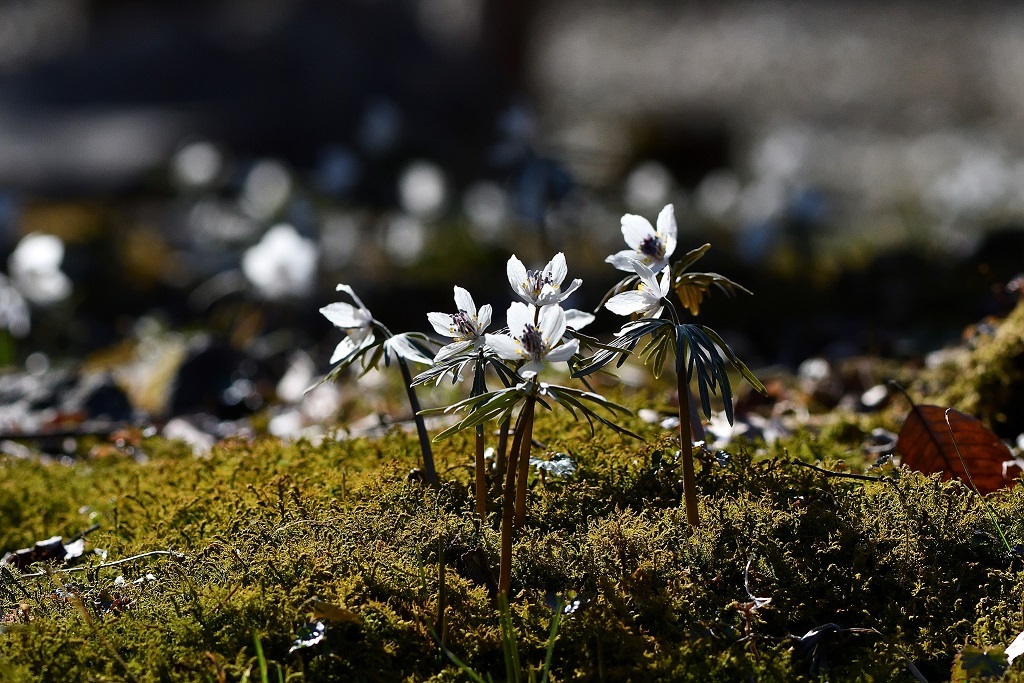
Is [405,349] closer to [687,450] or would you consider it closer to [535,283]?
[535,283]

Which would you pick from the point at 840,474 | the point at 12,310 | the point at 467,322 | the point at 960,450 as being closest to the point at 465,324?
the point at 467,322

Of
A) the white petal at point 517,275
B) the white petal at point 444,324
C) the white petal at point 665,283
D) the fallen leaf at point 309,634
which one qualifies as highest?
the white petal at point 517,275

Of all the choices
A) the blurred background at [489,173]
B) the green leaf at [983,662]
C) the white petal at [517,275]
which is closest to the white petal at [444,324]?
the white petal at [517,275]

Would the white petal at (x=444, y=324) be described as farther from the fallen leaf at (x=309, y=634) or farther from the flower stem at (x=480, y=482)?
the fallen leaf at (x=309, y=634)

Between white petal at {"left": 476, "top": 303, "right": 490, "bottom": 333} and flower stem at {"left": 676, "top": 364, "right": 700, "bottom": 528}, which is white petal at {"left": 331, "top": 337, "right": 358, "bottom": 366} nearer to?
white petal at {"left": 476, "top": 303, "right": 490, "bottom": 333}

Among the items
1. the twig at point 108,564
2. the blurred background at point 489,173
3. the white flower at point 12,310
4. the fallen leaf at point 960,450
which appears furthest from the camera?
the blurred background at point 489,173

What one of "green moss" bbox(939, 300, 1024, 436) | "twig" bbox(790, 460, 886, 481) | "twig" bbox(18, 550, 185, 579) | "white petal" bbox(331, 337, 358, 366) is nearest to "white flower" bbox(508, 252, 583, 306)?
"white petal" bbox(331, 337, 358, 366)
